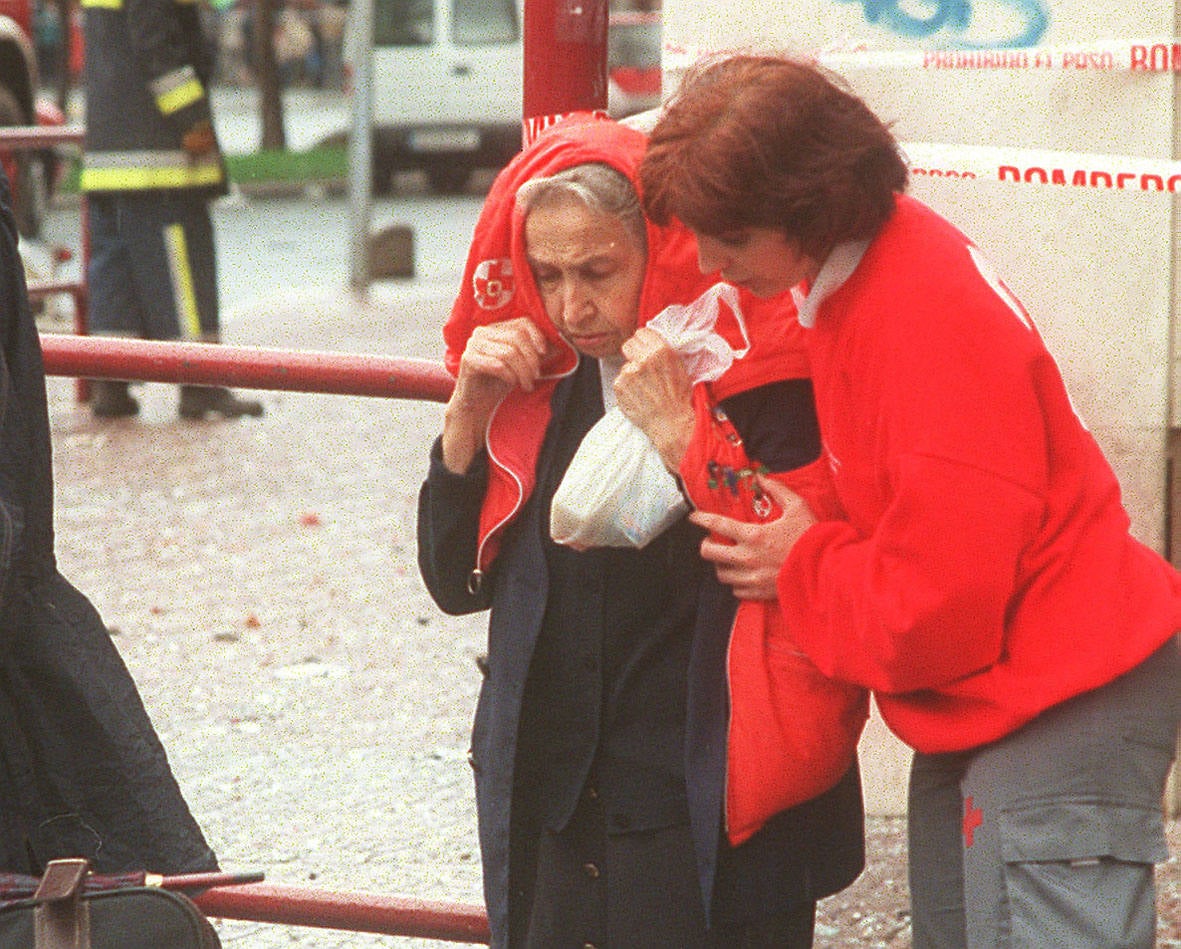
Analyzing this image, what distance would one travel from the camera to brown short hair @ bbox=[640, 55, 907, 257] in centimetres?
224

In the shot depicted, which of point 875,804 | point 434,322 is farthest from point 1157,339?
point 434,322

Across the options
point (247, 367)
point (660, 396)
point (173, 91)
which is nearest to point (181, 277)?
point (173, 91)

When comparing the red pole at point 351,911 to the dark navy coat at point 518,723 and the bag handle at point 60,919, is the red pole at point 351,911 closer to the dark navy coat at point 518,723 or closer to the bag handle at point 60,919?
the dark navy coat at point 518,723

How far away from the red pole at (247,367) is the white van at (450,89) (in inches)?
705

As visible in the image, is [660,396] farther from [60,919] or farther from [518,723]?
[60,919]

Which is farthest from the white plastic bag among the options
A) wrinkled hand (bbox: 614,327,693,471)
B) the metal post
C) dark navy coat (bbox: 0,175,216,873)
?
the metal post

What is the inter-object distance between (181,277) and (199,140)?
58cm

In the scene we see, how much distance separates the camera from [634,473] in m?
2.45

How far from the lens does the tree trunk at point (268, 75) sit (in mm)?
24359

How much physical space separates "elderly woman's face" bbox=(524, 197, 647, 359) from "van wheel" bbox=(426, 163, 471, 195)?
19.1 meters

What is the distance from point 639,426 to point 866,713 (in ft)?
1.50

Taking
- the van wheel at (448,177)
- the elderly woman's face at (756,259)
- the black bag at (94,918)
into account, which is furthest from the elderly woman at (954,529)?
the van wheel at (448,177)

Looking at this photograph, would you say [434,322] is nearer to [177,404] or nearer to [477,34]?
[177,404]

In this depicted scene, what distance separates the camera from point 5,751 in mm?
2865
